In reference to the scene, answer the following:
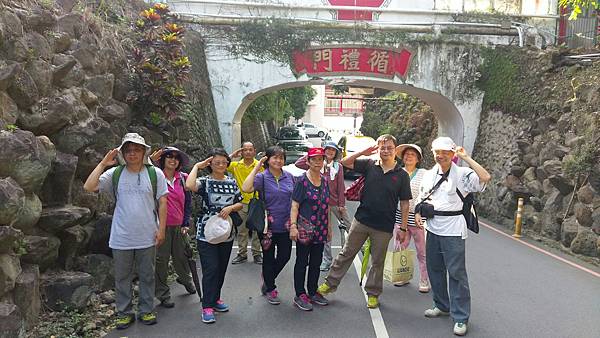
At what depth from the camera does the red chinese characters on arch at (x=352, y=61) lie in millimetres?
11789

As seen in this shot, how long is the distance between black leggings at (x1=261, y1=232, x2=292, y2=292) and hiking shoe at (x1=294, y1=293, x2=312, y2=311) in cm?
33

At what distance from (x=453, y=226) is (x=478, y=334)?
1.00 metres

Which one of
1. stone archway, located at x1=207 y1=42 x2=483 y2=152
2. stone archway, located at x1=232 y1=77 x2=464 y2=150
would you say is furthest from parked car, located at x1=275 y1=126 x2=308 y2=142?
stone archway, located at x1=207 y1=42 x2=483 y2=152

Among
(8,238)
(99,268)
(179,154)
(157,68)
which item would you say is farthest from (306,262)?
(157,68)

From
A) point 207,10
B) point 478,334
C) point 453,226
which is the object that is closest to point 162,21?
point 207,10

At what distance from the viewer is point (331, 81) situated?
1241 centimetres

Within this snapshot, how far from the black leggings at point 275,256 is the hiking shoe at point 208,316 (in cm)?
73

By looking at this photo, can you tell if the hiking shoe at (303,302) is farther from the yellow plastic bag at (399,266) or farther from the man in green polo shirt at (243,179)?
the man in green polo shirt at (243,179)

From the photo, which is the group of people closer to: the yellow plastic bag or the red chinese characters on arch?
the yellow plastic bag

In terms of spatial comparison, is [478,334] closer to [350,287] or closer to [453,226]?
[453,226]

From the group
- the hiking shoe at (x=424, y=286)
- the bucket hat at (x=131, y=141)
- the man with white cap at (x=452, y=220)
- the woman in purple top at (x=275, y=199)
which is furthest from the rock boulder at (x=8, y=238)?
the hiking shoe at (x=424, y=286)

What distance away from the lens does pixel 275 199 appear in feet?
15.8

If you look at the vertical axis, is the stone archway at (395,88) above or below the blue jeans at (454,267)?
above

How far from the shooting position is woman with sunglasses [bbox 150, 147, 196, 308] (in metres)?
4.85
